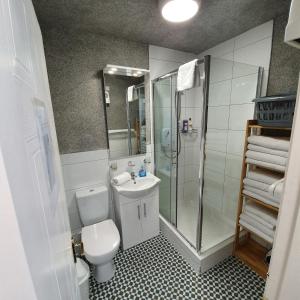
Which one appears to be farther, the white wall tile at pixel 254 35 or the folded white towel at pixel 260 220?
the white wall tile at pixel 254 35

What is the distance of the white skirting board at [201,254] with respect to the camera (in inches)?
64.9

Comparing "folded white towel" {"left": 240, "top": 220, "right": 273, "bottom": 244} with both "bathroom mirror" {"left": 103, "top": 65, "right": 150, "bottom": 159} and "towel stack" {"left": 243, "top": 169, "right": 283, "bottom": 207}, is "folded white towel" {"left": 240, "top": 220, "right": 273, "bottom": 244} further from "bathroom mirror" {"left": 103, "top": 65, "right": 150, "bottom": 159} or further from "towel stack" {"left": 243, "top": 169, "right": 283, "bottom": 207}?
"bathroom mirror" {"left": 103, "top": 65, "right": 150, "bottom": 159}

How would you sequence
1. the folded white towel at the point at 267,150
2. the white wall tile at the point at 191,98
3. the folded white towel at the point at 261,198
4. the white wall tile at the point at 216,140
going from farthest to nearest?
1. the white wall tile at the point at 191,98
2. the white wall tile at the point at 216,140
3. the folded white towel at the point at 261,198
4. the folded white towel at the point at 267,150

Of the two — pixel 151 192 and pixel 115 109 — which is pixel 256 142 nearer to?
pixel 151 192

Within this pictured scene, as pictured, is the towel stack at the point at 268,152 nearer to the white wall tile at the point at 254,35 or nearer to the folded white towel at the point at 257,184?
the folded white towel at the point at 257,184

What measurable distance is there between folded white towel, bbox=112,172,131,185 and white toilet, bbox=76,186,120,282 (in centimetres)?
16

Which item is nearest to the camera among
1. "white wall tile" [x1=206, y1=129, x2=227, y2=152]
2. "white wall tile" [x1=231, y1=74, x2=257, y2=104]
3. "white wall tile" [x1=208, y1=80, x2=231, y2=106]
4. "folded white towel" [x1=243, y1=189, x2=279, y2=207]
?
"folded white towel" [x1=243, y1=189, x2=279, y2=207]

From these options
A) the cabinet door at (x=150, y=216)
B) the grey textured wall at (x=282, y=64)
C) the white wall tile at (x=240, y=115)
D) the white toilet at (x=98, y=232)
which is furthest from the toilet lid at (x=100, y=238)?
the grey textured wall at (x=282, y=64)

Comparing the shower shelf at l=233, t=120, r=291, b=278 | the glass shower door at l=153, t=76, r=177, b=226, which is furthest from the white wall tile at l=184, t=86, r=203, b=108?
the shower shelf at l=233, t=120, r=291, b=278

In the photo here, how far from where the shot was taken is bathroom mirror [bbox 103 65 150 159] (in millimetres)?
1943

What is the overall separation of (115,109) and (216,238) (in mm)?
1932

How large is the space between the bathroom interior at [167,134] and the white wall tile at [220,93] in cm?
1

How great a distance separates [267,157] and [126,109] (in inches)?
62.1

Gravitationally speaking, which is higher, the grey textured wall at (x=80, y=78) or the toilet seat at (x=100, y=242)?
the grey textured wall at (x=80, y=78)
